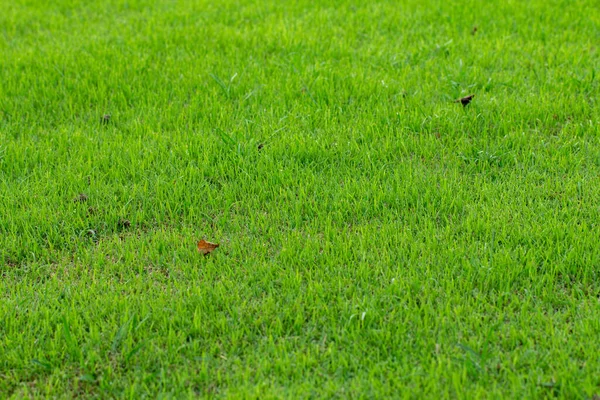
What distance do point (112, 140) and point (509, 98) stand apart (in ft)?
8.65

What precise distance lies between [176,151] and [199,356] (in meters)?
1.75

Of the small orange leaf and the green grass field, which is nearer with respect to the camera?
the green grass field

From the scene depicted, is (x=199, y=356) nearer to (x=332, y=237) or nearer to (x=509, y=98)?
(x=332, y=237)

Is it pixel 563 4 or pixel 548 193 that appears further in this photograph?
pixel 563 4

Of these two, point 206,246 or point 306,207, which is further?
point 306,207

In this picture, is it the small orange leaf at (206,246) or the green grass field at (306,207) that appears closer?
the green grass field at (306,207)

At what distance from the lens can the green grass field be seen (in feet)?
9.48

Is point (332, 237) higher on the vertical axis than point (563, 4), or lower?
lower

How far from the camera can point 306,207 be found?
3859 mm

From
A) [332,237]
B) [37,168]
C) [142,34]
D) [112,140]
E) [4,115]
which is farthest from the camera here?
[142,34]

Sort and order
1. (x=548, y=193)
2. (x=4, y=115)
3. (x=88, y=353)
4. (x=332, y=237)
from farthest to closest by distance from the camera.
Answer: (x=4, y=115) < (x=548, y=193) < (x=332, y=237) < (x=88, y=353)

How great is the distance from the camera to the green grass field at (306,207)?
2889 mm

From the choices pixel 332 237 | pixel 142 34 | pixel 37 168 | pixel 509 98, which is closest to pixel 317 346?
pixel 332 237

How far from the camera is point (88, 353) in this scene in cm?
292
